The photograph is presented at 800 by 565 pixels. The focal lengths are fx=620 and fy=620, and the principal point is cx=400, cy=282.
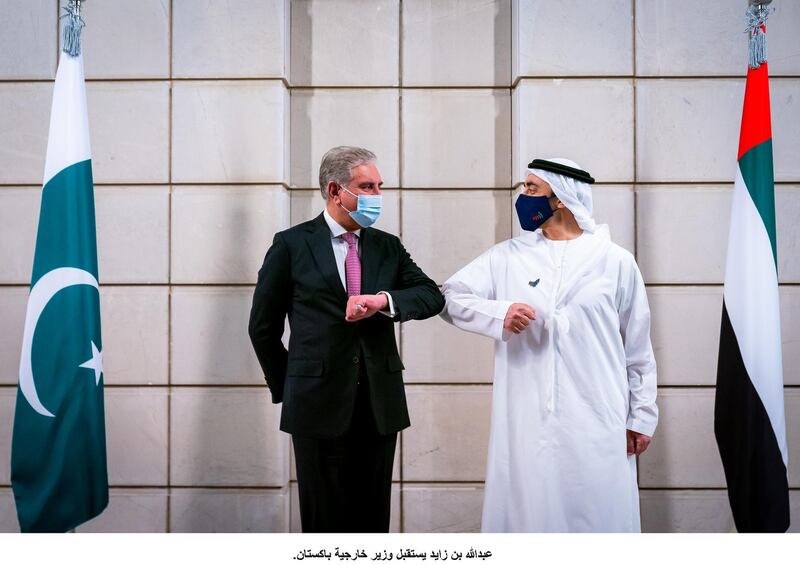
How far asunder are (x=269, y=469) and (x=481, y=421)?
1.15 m

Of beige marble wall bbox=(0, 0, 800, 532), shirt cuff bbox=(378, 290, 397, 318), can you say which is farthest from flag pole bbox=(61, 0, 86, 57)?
shirt cuff bbox=(378, 290, 397, 318)

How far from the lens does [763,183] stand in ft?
9.07

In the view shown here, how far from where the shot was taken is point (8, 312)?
3268mm

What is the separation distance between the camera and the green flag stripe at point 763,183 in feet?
9.05

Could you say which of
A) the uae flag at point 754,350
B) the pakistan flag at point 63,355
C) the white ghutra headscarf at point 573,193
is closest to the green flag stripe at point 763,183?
the uae flag at point 754,350

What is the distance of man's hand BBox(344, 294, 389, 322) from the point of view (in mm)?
2193

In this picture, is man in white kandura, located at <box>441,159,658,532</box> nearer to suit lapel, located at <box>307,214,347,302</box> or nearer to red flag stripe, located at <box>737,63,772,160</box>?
suit lapel, located at <box>307,214,347,302</box>

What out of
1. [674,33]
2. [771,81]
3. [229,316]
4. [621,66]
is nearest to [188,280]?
[229,316]

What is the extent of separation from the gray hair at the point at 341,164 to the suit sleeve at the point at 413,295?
358mm

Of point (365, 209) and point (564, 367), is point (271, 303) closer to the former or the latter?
point (365, 209)

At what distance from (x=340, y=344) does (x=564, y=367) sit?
2.90 feet

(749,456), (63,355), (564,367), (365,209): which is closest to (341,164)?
(365,209)

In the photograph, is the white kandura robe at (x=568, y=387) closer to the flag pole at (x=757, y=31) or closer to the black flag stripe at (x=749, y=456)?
the black flag stripe at (x=749, y=456)
